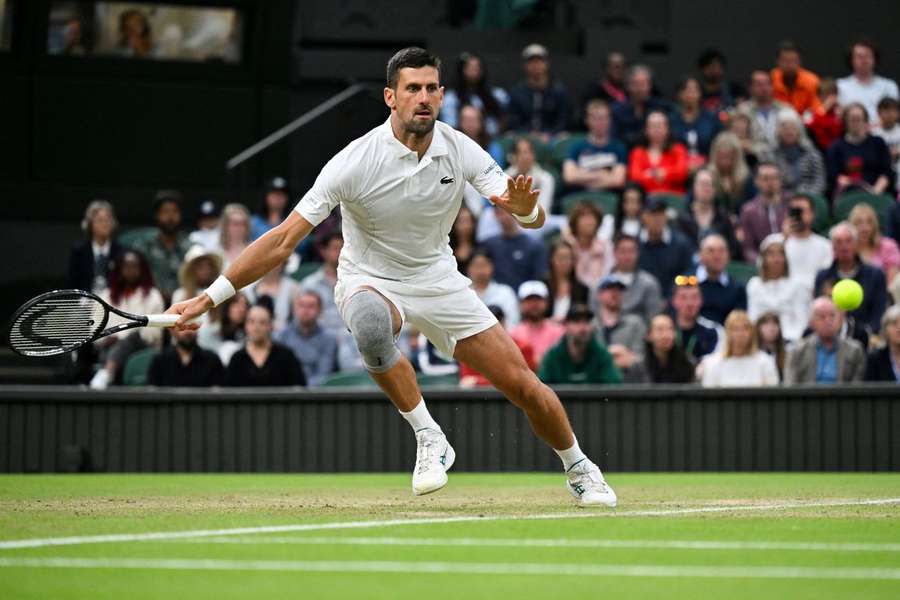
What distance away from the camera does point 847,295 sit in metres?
13.0

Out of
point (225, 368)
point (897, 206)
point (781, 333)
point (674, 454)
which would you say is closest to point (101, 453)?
point (225, 368)

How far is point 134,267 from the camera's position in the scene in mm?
13930

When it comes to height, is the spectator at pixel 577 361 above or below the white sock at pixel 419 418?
above

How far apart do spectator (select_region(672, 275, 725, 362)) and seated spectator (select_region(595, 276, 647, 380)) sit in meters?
0.33

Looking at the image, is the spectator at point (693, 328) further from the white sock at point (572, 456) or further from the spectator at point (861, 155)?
the white sock at point (572, 456)

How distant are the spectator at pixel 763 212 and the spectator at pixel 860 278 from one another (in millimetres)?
1480

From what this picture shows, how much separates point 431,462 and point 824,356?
5.82 metres

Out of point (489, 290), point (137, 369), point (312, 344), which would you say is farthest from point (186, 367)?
point (489, 290)

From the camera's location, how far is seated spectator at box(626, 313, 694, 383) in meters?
13.1

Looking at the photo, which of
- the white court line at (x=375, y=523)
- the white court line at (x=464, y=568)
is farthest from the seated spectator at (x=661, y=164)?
the white court line at (x=464, y=568)

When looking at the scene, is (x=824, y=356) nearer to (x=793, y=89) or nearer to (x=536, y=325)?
(x=536, y=325)

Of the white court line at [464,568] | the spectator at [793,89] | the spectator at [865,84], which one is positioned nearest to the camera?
the white court line at [464,568]

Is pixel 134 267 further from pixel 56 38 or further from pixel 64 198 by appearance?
pixel 56 38

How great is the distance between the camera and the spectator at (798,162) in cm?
1617
